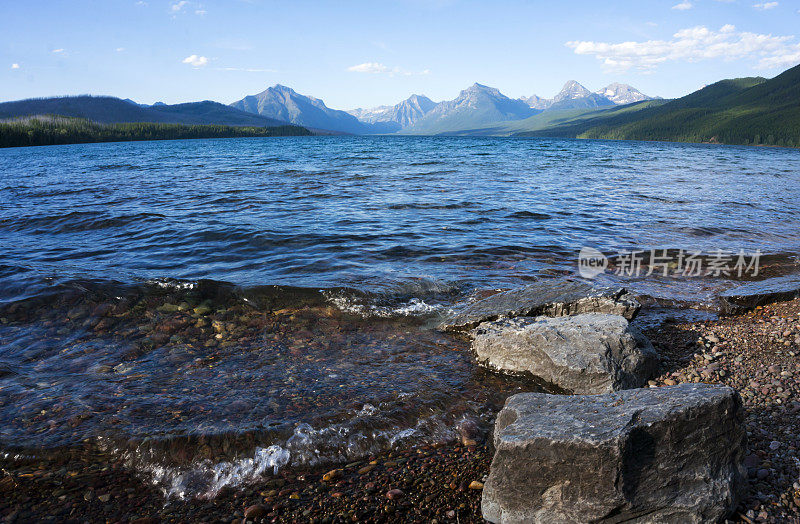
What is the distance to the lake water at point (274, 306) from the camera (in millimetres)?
5145

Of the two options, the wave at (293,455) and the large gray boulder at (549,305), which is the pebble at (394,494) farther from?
the large gray boulder at (549,305)

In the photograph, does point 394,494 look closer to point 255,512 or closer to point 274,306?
point 255,512

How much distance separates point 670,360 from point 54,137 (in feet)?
569

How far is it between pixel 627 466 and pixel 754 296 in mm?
7674

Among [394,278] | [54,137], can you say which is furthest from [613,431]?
[54,137]

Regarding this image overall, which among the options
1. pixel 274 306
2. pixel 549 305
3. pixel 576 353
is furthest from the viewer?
pixel 274 306

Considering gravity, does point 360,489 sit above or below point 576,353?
below

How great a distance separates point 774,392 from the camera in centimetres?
528

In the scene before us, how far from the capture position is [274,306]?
9.12m

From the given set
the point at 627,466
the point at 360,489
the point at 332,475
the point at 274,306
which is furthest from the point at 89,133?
the point at 627,466

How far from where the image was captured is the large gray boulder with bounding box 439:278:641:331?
7.62 meters

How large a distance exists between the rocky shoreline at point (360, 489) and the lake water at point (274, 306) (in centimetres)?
26

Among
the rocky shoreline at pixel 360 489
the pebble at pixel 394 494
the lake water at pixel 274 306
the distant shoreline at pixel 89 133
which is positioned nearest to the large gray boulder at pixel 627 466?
the rocky shoreline at pixel 360 489

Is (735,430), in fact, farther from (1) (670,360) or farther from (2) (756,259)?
(2) (756,259)
